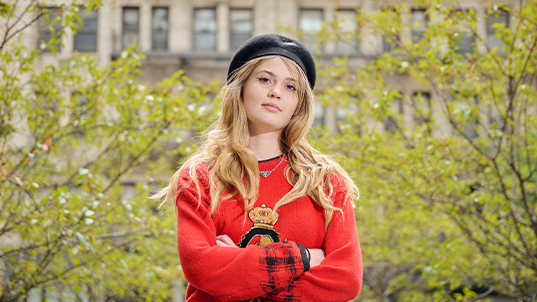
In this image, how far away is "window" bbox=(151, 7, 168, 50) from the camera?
17.7 meters

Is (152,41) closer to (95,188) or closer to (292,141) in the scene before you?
(95,188)

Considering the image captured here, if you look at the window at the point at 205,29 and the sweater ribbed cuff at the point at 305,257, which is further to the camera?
the window at the point at 205,29

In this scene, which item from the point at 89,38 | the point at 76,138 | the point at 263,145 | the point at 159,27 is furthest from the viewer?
the point at 159,27

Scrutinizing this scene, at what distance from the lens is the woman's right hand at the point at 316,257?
212 centimetres

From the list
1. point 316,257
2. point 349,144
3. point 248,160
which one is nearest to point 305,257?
point 316,257

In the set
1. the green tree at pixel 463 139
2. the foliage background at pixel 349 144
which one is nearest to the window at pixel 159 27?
the foliage background at pixel 349 144

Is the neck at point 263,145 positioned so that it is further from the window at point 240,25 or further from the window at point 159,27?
the window at point 159,27

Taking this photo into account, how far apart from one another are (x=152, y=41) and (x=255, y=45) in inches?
661

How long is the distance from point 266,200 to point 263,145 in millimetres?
354

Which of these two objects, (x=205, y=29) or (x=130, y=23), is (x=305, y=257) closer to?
(x=205, y=29)

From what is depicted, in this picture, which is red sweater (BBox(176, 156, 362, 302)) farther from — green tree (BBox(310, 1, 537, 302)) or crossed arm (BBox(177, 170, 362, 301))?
green tree (BBox(310, 1, 537, 302))

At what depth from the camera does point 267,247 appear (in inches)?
80.1

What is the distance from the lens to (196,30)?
1805cm

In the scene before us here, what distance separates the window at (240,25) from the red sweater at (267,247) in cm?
1633
